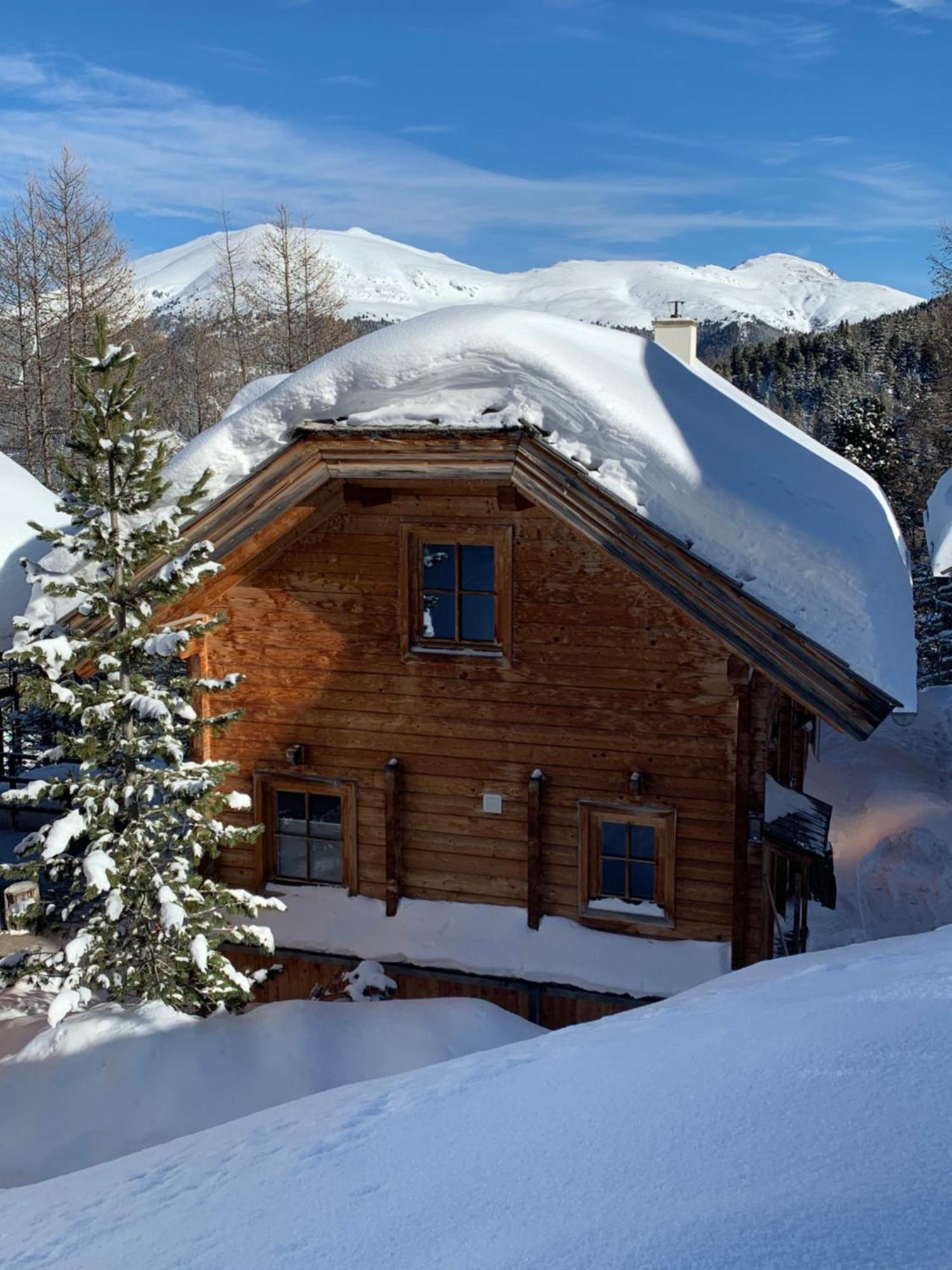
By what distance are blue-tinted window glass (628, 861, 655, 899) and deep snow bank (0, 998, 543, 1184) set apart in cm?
165

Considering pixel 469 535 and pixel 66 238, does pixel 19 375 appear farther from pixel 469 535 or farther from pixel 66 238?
pixel 469 535

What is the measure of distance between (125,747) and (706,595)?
4916 millimetres

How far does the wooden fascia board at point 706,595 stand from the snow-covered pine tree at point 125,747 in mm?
2946

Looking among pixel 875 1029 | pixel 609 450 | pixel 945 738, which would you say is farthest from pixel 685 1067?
pixel 945 738

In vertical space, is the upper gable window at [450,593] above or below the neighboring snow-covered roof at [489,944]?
above

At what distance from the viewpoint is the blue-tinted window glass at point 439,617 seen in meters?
9.91

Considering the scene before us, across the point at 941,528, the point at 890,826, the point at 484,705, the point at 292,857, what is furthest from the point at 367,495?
the point at 890,826

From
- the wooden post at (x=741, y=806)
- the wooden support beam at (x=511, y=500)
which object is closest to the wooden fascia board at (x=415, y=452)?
the wooden support beam at (x=511, y=500)

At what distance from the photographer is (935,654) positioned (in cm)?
3177

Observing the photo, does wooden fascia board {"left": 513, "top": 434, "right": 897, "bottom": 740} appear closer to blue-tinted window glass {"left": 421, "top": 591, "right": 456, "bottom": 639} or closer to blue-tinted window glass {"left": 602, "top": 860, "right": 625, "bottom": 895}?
blue-tinted window glass {"left": 421, "top": 591, "right": 456, "bottom": 639}

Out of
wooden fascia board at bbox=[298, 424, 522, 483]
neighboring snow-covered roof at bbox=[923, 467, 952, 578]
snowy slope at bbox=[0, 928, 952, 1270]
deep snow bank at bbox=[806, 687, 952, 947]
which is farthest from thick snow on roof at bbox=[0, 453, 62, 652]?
neighboring snow-covered roof at bbox=[923, 467, 952, 578]

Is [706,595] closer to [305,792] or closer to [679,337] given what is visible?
[305,792]

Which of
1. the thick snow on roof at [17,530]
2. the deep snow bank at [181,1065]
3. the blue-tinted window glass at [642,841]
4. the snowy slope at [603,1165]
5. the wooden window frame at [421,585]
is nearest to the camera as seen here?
the snowy slope at [603,1165]

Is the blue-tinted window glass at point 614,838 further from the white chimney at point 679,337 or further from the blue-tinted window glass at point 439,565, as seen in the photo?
the white chimney at point 679,337
